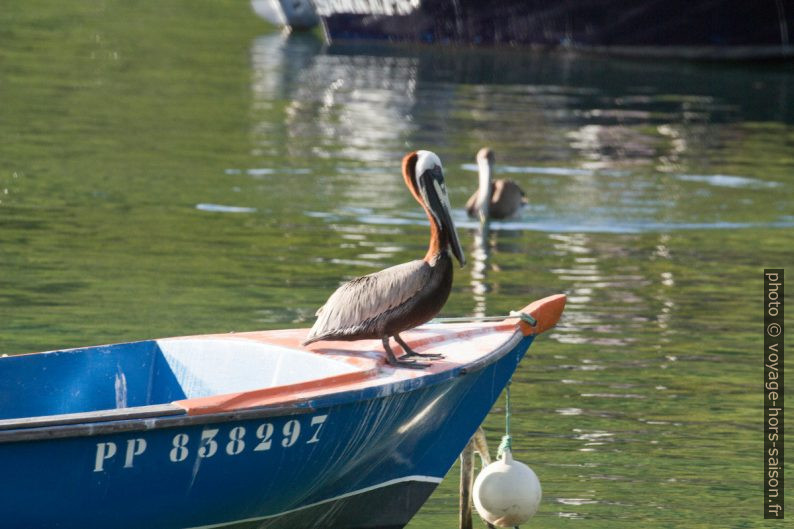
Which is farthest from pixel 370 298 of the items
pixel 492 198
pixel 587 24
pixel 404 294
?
pixel 587 24

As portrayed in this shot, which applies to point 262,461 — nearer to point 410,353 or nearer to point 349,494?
point 349,494

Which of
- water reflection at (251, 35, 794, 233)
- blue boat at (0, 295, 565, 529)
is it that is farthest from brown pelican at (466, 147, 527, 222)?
blue boat at (0, 295, 565, 529)

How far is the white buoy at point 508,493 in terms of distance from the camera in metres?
10.2

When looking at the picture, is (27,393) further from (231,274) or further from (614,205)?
(614,205)

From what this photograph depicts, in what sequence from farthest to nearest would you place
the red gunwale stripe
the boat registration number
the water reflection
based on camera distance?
the water reflection, the red gunwale stripe, the boat registration number

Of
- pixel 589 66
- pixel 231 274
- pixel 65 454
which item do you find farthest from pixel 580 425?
pixel 589 66

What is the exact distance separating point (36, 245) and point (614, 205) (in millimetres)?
8464

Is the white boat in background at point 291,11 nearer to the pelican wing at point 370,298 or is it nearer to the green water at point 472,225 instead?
the green water at point 472,225

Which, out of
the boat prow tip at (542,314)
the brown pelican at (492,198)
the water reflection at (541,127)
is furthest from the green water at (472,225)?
the boat prow tip at (542,314)

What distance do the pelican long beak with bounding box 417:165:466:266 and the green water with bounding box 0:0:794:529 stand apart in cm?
A: 189

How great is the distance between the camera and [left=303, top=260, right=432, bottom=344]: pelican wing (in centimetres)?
990

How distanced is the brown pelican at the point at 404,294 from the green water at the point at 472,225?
152 cm

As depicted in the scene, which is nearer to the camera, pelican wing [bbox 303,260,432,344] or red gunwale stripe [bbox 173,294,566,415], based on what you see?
red gunwale stripe [bbox 173,294,566,415]

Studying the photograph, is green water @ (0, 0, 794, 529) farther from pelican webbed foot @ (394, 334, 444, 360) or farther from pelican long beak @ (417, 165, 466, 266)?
pelican long beak @ (417, 165, 466, 266)
